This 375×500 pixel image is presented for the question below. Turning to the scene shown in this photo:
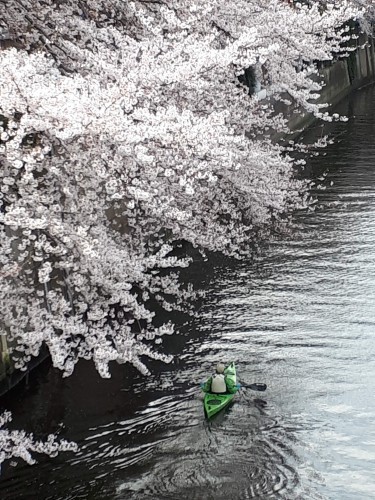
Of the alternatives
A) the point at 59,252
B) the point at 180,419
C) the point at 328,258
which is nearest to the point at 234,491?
the point at 180,419

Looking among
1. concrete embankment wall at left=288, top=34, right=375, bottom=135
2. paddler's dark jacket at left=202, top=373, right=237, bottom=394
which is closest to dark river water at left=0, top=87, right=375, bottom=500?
paddler's dark jacket at left=202, top=373, right=237, bottom=394

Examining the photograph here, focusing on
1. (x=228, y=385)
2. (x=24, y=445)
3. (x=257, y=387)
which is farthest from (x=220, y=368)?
(x=24, y=445)

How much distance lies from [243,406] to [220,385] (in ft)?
1.62

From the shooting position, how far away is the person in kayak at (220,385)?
9.92 meters

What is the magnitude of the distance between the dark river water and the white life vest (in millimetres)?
366

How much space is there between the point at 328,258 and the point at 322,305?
223 centimetres

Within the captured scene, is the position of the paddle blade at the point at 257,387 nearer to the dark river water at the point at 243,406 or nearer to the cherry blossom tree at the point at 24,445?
the dark river water at the point at 243,406

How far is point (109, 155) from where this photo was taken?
8.49 meters

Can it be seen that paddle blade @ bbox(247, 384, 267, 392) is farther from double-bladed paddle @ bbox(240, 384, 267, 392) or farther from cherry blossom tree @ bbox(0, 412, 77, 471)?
cherry blossom tree @ bbox(0, 412, 77, 471)

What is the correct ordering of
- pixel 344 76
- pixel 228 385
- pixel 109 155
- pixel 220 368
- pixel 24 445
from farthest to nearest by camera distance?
pixel 344 76, pixel 220 368, pixel 228 385, pixel 109 155, pixel 24 445

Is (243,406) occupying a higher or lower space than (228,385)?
lower

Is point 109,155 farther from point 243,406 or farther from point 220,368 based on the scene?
point 243,406

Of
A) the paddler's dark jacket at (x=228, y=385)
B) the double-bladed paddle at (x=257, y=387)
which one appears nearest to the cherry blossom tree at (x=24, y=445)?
the paddler's dark jacket at (x=228, y=385)

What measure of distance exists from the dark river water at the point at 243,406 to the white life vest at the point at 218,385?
0.37 m
